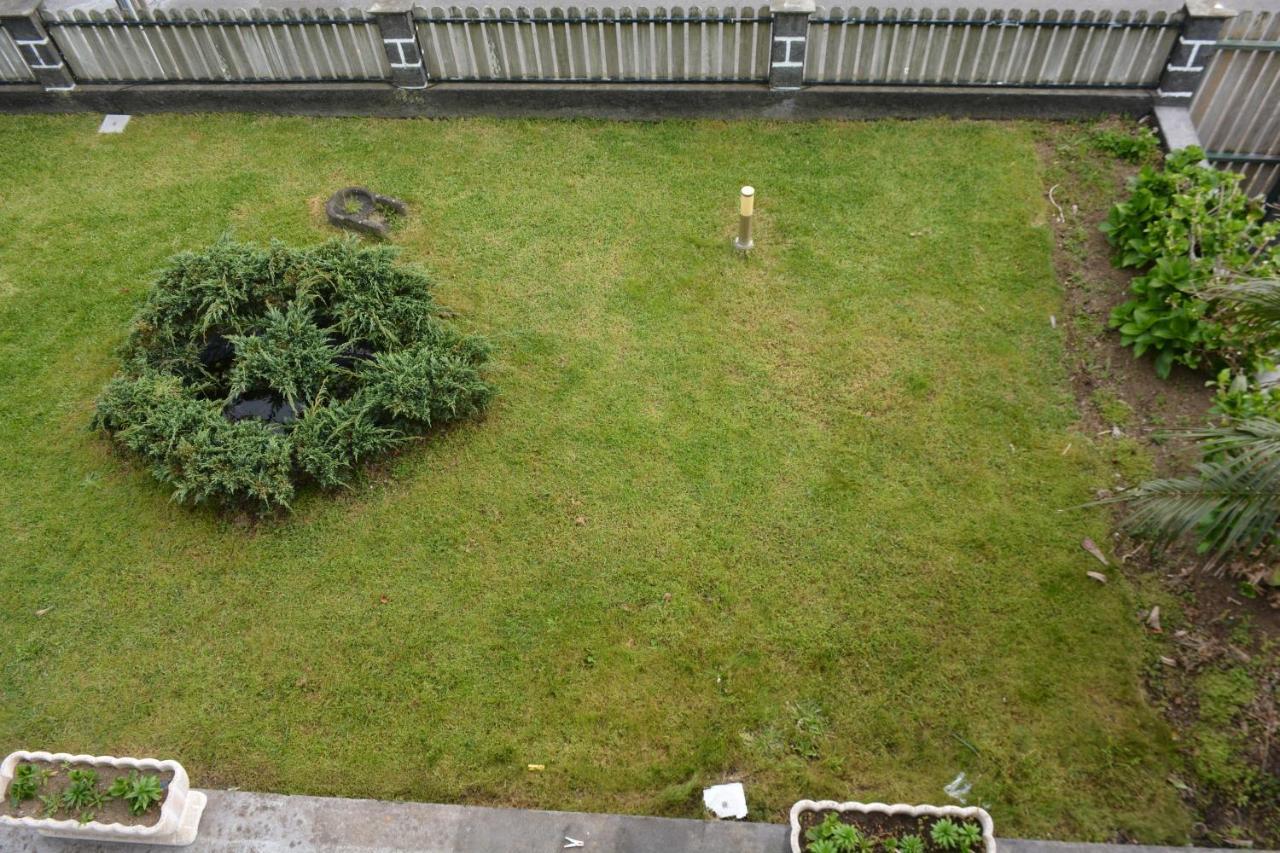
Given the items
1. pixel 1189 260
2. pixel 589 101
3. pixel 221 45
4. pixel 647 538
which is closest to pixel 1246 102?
pixel 1189 260

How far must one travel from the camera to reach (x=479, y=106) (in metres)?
9.18

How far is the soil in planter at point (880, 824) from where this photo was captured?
4223 mm

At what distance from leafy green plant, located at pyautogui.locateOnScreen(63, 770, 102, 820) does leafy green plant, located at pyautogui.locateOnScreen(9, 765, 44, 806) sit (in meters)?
0.17

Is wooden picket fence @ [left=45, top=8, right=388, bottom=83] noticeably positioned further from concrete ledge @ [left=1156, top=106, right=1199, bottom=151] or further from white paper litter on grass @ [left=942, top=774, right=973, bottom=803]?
white paper litter on grass @ [left=942, top=774, right=973, bottom=803]

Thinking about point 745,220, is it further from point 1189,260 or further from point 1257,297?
point 1257,297

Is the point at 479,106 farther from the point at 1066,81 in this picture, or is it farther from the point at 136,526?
the point at 1066,81

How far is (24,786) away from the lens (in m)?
4.43

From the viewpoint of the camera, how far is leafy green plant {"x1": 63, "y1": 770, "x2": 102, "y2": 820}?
441 cm

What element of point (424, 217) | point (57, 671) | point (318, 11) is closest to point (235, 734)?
point (57, 671)

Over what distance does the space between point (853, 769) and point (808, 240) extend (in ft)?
15.8

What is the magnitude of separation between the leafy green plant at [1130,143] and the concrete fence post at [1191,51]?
416mm

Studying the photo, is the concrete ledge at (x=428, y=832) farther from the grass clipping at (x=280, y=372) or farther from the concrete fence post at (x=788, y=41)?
the concrete fence post at (x=788, y=41)

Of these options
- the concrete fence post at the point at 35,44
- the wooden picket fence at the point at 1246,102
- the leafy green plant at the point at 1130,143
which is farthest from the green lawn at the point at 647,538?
the concrete fence post at the point at 35,44

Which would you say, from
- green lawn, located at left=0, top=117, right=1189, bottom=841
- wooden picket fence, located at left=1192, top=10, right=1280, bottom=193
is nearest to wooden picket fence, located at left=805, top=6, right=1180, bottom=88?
wooden picket fence, located at left=1192, top=10, right=1280, bottom=193
